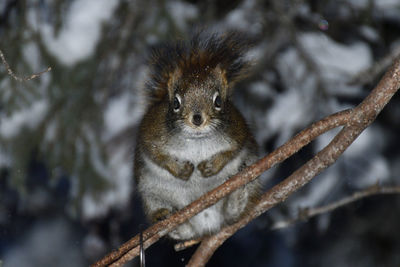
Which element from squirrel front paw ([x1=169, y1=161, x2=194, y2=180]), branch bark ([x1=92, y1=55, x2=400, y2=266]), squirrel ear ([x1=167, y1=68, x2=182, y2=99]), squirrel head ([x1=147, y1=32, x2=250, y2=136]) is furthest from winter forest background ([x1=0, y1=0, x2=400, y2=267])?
branch bark ([x1=92, y1=55, x2=400, y2=266])

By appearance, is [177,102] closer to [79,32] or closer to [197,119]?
[197,119]

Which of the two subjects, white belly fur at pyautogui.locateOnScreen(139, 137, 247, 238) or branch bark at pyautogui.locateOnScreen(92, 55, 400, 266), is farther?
white belly fur at pyautogui.locateOnScreen(139, 137, 247, 238)

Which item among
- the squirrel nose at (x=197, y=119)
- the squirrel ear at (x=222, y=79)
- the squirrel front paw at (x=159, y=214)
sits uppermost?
the squirrel ear at (x=222, y=79)

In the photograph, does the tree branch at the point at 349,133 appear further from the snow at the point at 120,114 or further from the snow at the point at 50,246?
the snow at the point at 50,246

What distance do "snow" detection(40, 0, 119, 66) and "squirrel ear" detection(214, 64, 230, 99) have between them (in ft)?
3.48

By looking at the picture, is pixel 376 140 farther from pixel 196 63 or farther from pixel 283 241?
pixel 196 63

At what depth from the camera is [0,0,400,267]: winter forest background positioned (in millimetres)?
2451

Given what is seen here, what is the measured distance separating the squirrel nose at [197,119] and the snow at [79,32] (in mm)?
1188

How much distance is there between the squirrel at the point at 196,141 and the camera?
5.27 feet

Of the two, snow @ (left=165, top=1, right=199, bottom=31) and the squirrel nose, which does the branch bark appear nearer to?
the squirrel nose

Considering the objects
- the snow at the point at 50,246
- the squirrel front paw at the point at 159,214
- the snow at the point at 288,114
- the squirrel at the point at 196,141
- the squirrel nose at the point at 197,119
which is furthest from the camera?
the snow at the point at 50,246

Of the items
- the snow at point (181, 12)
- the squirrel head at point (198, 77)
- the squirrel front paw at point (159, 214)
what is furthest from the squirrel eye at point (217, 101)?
the snow at point (181, 12)

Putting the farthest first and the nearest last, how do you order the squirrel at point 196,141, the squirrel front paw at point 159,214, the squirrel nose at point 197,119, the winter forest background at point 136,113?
1. the winter forest background at point 136,113
2. the squirrel front paw at point 159,214
3. the squirrel at point 196,141
4. the squirrel nose at point 197,119

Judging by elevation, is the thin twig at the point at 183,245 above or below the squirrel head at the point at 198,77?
below
